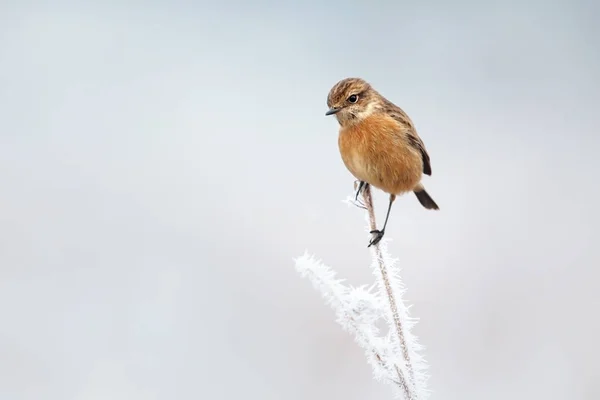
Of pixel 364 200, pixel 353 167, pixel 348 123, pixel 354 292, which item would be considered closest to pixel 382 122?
pixel 348 123

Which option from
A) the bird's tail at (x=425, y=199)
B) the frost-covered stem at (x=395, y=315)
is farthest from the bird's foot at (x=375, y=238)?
the bird's tail at (x=425, y=199)

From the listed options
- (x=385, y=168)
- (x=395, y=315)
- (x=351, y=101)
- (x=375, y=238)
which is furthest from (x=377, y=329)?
(x=351, y=101)

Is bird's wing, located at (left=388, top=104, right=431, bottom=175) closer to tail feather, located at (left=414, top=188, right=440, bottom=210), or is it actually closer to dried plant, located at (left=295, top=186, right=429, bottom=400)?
tail feather, located at (left=414, top=188, right=440, bottom=210)

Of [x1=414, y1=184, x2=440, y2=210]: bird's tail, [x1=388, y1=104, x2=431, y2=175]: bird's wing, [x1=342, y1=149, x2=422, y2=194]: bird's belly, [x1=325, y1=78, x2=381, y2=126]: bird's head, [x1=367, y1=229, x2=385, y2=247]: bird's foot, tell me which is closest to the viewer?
[x1=367, y1=229, x2=385, y2=247]: bird's foot

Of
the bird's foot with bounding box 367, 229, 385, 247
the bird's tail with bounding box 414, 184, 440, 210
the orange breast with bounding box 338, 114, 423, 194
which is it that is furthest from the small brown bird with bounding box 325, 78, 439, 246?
the bird's foot with bounding box 367, 229, 385, 247

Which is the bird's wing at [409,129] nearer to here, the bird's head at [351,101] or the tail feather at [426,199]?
the bird's head at [351,101]

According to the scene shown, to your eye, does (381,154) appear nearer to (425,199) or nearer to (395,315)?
(425,199)
